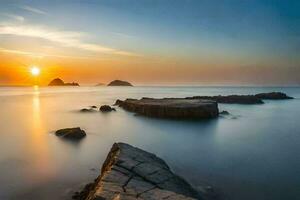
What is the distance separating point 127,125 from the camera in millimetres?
32250

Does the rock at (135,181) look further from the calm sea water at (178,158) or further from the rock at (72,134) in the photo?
the rock at (72,134)

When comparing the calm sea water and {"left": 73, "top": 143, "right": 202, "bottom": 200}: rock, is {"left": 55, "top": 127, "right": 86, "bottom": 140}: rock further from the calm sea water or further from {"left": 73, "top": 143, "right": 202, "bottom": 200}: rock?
{"left": 73, "top": 143, "right": 202, "bottom": 200}: rock

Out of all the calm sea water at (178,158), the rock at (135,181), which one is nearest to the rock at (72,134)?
the calm sea water at (178,158)

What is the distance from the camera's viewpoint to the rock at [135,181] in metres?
7.79

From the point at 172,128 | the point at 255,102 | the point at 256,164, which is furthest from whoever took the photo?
the point at 255,102

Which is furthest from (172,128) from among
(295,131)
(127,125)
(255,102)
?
(255,102)

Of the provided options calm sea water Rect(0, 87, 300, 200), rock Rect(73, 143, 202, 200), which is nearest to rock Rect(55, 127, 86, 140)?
calm sea water Rect(0, 87, 300, 200)

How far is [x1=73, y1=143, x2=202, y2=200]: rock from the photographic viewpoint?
7785 mm

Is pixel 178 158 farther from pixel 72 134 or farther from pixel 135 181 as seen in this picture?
pixel 72 134

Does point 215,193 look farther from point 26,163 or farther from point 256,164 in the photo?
point 26,163

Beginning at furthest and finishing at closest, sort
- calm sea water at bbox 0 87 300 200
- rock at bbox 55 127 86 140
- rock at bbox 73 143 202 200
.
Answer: rock at bbox 55 127 86 140 → calm sea water at bbox 0 87 300 200 → rock at bbox 73 143 202 200

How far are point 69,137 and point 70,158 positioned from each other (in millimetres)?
A: 5762

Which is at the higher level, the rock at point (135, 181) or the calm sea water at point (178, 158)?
the rock at point (135, 181)

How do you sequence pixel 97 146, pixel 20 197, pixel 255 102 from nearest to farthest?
pixel 20 197 → pixel 97 146 → pixel 255 102
